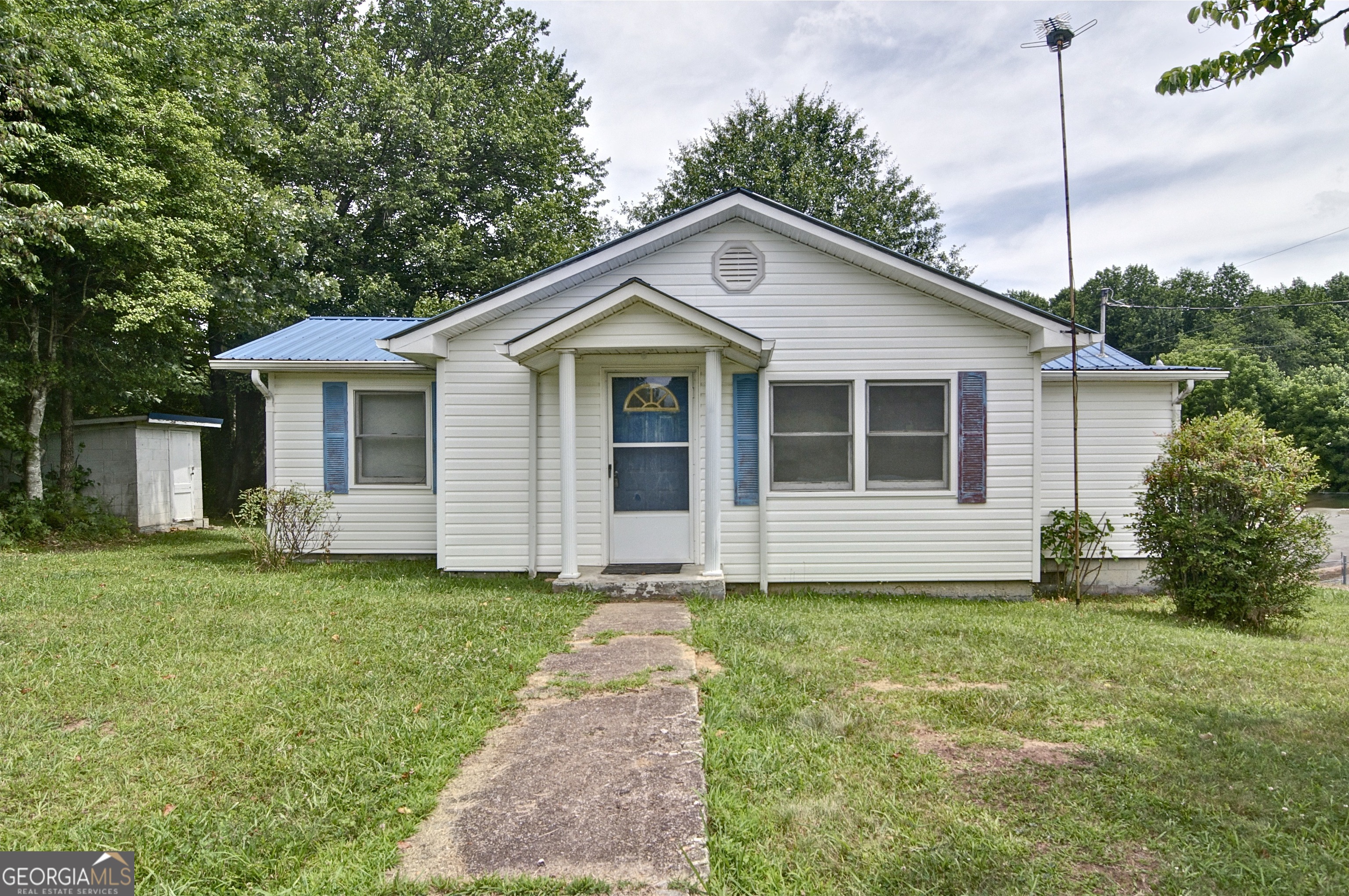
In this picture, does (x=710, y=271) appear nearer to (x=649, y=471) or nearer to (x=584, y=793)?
(x=649, y=471)

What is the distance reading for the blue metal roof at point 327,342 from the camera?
967 cm

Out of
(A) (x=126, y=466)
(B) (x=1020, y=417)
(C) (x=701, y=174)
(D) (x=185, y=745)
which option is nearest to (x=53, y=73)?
(A) (x=126, y=466)

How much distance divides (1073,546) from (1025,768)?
660 centimetres

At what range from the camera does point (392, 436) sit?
978 cm

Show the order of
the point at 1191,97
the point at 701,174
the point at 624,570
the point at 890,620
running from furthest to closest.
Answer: the point at 701,174
the point at 624,570
the point at 890,620
the point at 1191,97

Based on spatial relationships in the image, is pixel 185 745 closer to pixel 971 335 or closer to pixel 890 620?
pixel 890 620

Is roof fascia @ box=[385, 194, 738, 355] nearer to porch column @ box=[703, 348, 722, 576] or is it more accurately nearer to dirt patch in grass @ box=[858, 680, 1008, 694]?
porch column @ box=[703, 348, 722, 576]

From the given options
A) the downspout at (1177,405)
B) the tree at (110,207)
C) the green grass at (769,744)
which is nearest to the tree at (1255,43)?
the green grass at (769,744)

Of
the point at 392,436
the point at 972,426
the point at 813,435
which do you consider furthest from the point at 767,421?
the point at 392,436

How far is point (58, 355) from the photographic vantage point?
13.9 metres

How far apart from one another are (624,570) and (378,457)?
3882 mm

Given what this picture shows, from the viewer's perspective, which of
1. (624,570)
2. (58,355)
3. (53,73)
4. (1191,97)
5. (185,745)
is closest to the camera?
(185,745)

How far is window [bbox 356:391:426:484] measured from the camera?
32.1 feet

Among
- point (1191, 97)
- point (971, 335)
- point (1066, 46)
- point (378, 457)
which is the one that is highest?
point (1066, 46)
